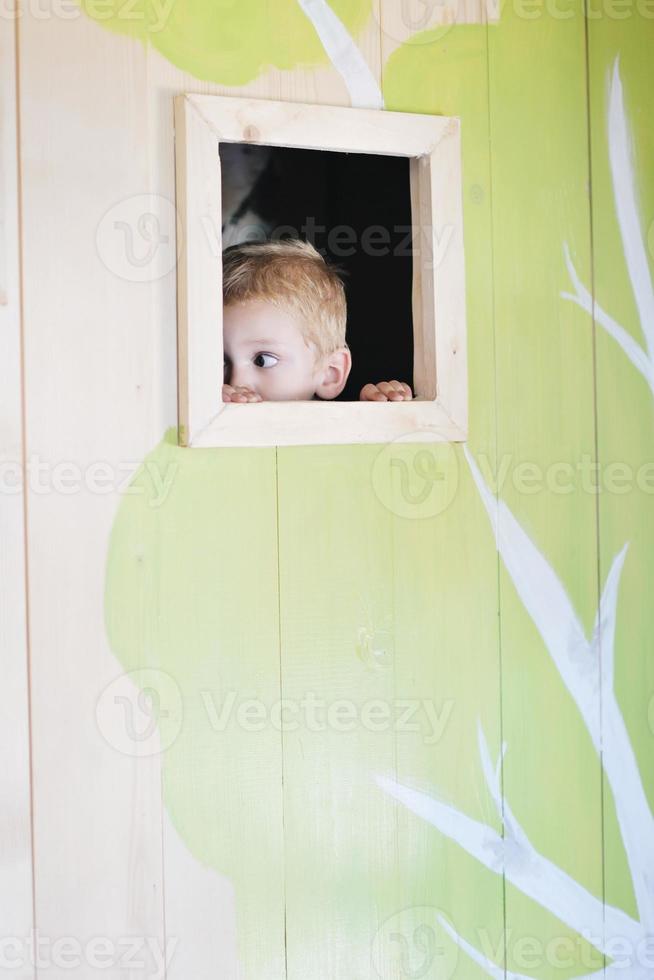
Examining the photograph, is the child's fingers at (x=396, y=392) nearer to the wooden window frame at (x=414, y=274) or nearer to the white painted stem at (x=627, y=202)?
the wooden window frame at (x=414, y=274)

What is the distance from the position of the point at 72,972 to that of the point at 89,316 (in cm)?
81

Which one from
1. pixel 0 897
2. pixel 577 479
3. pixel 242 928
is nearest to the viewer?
pixel 0 897

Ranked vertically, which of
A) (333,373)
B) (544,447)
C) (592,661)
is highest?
(333,373)

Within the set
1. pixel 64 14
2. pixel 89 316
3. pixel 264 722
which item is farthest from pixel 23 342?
pixel 264 722

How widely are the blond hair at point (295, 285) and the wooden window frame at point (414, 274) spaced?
0.13 meters

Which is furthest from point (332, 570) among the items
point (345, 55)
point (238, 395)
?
point (345, 55)

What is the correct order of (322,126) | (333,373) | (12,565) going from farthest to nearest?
(333,373) < (322,126) < (12,565)

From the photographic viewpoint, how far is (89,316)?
123 centimetres

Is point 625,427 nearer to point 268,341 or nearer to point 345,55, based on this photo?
point 268,341

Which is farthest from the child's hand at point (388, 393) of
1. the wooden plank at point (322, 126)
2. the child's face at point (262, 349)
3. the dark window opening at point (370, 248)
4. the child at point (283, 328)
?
the wooden plank at point (322, 126)

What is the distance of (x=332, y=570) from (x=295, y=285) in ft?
1.33

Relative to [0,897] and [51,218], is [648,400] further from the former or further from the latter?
[0,897]

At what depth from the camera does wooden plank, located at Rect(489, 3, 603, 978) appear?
1.44 meters

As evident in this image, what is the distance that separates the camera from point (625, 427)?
1507 mm
